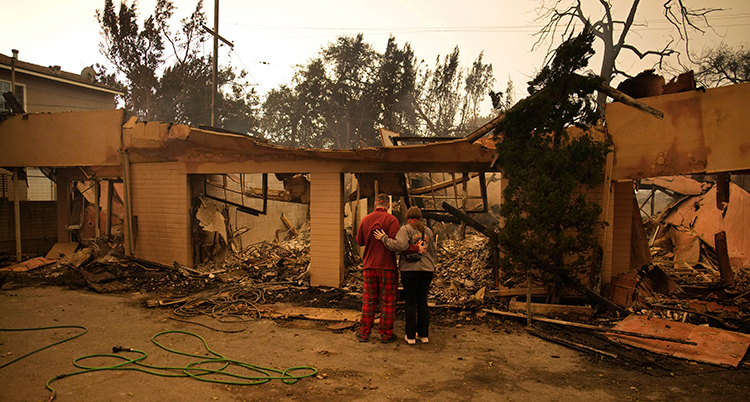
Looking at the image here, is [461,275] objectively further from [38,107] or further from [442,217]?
[38,107]

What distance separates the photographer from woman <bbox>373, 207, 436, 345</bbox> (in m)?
5.64

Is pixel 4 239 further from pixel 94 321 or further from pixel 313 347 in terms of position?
pixel 313 347

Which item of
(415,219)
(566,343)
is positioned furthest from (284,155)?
(566,343)

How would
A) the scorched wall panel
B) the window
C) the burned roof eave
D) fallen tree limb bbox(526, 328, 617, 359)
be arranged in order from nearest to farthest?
fallen tree limb bbox(526, 328, 617, 359)
the burned roof eave
the scorched wall panel
the window

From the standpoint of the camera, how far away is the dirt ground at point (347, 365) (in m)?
4.20

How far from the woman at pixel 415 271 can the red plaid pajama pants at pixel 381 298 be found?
21 centimetres

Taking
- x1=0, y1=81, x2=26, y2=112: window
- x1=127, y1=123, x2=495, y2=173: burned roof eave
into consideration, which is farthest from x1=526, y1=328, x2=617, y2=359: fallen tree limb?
x1=0, y1=81, x2=26, y2=112: window

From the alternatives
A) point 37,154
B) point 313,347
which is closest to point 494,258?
point 313,347

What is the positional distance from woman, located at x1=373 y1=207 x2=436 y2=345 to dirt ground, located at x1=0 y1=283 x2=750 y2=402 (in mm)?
284

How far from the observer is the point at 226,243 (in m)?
10.6

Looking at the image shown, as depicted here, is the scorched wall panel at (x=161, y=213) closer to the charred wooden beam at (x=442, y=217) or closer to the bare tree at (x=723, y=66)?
the charred wooden beam at (x=442, y=217)

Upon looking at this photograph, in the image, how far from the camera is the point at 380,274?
5855 millimetres

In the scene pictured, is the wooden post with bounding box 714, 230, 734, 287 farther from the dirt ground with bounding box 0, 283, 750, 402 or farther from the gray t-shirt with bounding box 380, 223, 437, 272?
the gray t-shirt with bounding box 380, 223, 437, 272

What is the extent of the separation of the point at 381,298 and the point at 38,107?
20798 millimetres
